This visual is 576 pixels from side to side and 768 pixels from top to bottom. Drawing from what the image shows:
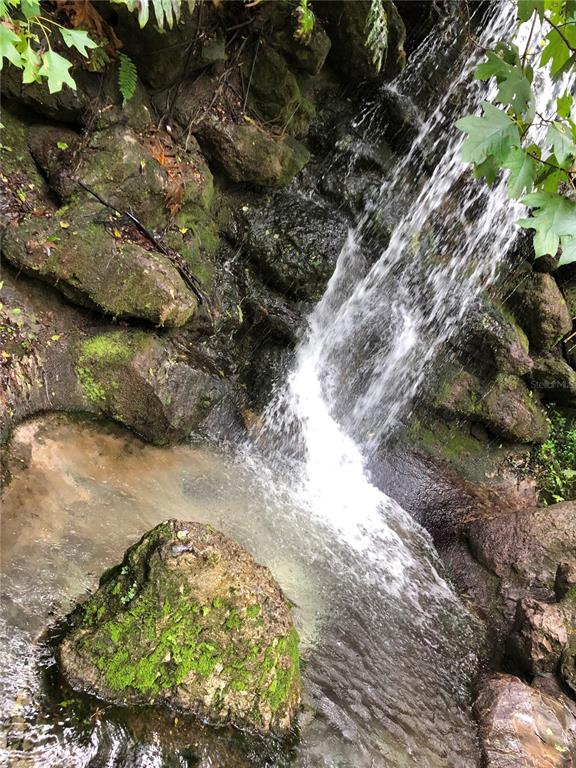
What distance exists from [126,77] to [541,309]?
6148 millimetres

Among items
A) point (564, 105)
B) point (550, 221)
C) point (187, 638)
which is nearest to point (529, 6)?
point (564, 105)

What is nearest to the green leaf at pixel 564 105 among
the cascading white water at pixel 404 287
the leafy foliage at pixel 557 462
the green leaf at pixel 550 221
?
the green leaf at pixel 550 221

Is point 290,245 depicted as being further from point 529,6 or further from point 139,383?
point 529,6

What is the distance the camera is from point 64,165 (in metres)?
4.54

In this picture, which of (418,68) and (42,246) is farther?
(418,68)

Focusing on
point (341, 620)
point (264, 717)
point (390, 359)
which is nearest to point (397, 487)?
point (390, 359)

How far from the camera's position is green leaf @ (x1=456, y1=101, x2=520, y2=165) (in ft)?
5.15

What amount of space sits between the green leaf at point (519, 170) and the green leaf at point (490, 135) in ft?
0.09

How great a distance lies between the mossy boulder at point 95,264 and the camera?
421 cm

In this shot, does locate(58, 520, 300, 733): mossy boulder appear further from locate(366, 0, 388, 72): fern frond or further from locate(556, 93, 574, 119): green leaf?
locate(366, 0, 388, 72): fern frond

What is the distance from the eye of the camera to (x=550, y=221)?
1.51 metres

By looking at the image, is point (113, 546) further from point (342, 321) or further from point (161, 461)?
point (342, 321)

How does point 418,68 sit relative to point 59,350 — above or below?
above

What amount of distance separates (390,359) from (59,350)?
4483 mm
